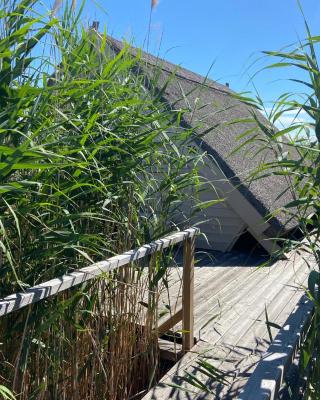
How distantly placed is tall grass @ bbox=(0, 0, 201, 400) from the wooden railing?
5 centimetres

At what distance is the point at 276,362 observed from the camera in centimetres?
187

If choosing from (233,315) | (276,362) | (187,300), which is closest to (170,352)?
(187,300)

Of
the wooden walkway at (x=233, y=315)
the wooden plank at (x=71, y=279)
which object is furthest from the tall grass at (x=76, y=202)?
the wooden walkway at (x=233, y=315)

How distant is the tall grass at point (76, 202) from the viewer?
1.70m

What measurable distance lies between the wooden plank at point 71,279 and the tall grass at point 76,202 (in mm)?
48

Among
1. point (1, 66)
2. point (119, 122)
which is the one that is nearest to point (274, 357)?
point (119, 122)

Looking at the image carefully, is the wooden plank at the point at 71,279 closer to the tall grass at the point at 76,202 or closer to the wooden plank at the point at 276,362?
the tall grass at the point at 76,202

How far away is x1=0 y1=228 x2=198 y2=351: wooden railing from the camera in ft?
5.41

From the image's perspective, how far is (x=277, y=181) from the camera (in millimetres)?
7016

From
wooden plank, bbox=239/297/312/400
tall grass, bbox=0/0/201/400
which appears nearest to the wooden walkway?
wooden plank, bbox=239/297/312/400

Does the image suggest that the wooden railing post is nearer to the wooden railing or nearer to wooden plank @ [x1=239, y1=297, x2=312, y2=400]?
the wooden railing

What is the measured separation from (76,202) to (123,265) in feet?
1.49

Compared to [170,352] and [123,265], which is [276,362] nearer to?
[123,265]

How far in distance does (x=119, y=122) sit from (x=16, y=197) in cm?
77
